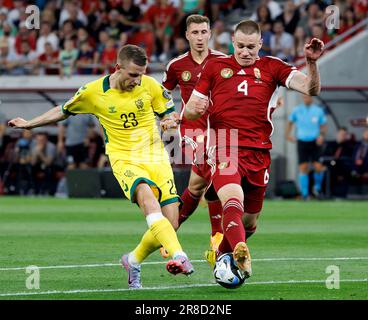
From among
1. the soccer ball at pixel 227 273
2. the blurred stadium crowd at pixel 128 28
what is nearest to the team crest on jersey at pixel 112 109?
the soccer ball at pixel 227 273

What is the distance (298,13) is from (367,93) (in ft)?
10.7

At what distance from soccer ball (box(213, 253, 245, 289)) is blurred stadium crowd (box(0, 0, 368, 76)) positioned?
16973 millimetres

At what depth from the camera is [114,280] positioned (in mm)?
11039

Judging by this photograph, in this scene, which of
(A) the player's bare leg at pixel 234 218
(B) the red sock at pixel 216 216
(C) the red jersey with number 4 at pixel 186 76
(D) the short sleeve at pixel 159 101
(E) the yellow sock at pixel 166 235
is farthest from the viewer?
(C) the red jersey with number 4 at pixel 186 76

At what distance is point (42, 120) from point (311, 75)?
8.94 ft

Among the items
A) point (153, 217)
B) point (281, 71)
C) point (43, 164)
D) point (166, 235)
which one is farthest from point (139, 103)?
point (43, 164)

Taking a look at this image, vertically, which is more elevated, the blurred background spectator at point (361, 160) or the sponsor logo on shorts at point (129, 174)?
the sponsor logo on shorts at point (129, 174)

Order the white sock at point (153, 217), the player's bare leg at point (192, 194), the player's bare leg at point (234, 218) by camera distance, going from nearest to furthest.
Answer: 1. the player's bare leg at point (234, 218)
2. the white sock at point (153, 217)
3. the player's bare leg at point (192, 194)

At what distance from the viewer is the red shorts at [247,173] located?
10469mm

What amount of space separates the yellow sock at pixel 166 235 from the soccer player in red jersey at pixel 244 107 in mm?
509

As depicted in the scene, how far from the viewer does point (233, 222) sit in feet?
33.1

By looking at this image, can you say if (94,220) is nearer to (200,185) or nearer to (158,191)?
(200,185)

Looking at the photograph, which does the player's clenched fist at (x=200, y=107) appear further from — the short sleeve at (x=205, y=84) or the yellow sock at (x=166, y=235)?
the yellow sock at (x=166, y=235)
